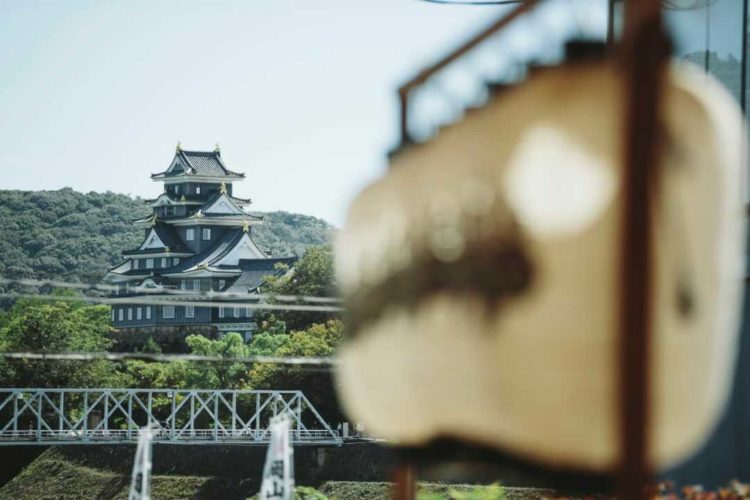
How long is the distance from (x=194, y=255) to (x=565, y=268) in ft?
171

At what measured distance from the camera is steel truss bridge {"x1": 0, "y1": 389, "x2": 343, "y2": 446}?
3272cm

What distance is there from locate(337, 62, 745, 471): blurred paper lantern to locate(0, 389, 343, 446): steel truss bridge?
29.8m

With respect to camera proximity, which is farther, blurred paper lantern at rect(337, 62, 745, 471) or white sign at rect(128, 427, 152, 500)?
white sign at rect(128, 427, 152, 500)

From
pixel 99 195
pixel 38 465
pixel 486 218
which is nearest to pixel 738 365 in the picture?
pixel 486 218

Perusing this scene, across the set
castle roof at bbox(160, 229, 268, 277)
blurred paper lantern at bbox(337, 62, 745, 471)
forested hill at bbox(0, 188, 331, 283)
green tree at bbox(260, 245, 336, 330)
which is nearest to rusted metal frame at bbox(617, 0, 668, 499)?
blurred paper lantern at bbox(337, 62, 745, 471)

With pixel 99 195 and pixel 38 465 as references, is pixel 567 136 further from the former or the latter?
pixel 99 195

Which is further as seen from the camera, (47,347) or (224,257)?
(224,257)

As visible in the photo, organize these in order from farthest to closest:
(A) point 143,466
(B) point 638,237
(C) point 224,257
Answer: (C) point 224,257
(A) point 143,466
(B) point 638,237

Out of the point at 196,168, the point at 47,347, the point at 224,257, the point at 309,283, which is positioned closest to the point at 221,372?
the point at 309,283

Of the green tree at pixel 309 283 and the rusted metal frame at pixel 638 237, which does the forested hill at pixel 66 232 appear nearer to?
the green tree at pixel 309 283

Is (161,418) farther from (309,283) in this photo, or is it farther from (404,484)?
(404,484)

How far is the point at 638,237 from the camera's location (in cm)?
143

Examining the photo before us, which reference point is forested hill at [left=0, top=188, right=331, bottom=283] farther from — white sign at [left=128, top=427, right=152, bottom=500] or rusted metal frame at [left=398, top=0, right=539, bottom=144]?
rusted metal frame at [left=398, top=0, right=539, bottom=144]

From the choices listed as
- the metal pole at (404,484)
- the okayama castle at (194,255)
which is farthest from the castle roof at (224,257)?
the metal pole at (404,484)
